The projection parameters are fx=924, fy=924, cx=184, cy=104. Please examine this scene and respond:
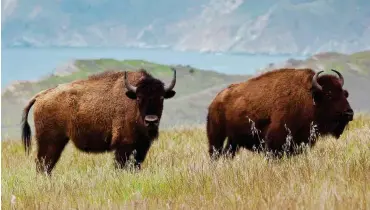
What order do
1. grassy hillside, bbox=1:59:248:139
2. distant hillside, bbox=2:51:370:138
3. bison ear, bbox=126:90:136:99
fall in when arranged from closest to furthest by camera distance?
bison ear, bbox=126:90:136:99
distant hillside, bbox=2:51:370:138
grassy hillside, bbox=1:59:248:139

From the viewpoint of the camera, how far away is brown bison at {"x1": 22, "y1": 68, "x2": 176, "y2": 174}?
10.8m

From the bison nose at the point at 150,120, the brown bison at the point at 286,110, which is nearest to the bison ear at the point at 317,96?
the brown bison at the point at 286,110

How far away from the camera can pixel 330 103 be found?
10.7 metres

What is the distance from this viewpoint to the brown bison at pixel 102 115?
1084 centimetres

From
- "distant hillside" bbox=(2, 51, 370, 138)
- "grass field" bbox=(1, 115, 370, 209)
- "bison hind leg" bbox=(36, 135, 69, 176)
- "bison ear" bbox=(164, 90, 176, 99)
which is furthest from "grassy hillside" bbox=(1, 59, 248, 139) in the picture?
"grass field" bbox=(1, 115, 370, 209)

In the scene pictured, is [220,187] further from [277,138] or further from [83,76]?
[83,76]

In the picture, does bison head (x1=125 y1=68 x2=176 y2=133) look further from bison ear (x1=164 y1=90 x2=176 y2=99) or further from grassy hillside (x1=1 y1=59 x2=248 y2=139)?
grassy hillside (x1=1 y1=59 x2=248 y2=139)

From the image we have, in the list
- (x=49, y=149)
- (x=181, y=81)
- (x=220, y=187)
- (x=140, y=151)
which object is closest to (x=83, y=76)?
(x=181, y=81)

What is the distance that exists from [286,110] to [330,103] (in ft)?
1.69

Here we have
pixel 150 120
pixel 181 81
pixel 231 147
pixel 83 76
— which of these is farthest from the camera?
pixel 181 81

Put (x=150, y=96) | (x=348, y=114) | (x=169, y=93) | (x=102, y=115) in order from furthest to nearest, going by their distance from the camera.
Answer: (x=102, y=115) → (x=169, y=93) → (x=150, y=96) → (x=348, y=114)

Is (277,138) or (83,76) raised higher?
(277,138)

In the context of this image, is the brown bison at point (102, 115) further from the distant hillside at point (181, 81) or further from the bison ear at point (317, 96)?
the distant hillside at point (181, 81)

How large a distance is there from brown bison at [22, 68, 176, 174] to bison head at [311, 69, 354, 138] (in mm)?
1727
